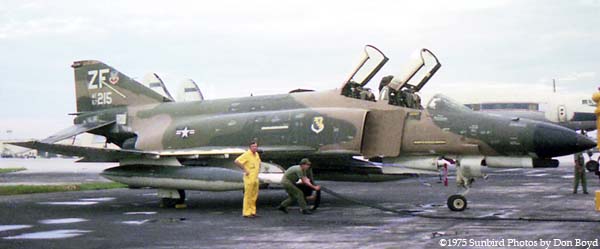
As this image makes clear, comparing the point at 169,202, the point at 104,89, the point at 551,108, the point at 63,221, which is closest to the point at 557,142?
the point at 169,202

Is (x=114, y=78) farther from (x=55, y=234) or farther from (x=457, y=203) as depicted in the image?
(x=457, y=203)

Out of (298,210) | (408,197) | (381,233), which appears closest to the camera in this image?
(381,233)

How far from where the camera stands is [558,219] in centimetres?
1070

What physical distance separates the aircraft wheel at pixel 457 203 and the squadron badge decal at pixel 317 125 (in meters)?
3.25

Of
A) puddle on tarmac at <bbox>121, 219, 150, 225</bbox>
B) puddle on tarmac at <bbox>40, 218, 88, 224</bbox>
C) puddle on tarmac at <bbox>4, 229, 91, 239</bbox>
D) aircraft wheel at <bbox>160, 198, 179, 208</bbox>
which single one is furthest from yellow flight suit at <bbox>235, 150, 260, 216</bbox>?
puddle on tarmac at <bbox>4, 229, 91, 239</bbox>

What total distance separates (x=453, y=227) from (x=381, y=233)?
4.01ft

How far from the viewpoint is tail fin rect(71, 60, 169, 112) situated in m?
18.8

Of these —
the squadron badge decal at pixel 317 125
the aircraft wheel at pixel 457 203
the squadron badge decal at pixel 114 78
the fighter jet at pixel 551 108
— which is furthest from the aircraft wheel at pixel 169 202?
the fighter jet at pixel 551 108

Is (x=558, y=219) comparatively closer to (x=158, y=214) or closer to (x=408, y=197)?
(x=408, y=197)

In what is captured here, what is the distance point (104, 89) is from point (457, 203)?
1080 cm

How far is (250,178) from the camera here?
12742 millimetres

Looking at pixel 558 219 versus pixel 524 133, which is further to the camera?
pixel 524 133

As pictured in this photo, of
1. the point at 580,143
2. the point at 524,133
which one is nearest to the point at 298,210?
the point at 524,133

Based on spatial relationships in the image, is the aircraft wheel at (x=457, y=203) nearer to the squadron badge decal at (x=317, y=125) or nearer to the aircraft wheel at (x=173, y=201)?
the squadron badge decal at (x=317, y=125)
